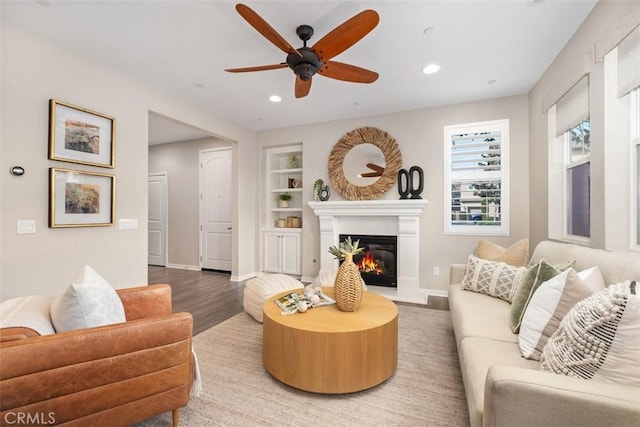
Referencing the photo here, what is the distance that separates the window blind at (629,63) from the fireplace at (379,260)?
283 cm

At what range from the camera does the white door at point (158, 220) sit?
6.30 m

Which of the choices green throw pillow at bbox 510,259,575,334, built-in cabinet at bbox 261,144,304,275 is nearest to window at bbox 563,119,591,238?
green throw pillow at bbox 510,259,575,334

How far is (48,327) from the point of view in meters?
1.31

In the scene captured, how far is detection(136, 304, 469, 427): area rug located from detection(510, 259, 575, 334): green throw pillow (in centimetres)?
62

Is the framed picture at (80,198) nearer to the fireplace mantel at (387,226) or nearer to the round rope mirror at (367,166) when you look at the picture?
the fireplace mantel at (387,226)

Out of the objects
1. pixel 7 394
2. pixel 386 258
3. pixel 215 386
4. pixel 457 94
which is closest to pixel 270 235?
pixel 386 258

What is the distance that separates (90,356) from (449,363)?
2333mm

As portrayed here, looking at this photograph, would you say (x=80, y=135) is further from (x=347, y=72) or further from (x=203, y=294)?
(x=347, y=72)

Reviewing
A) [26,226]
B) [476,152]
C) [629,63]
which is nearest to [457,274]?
[476,152]

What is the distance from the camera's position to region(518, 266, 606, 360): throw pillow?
51.3 inches

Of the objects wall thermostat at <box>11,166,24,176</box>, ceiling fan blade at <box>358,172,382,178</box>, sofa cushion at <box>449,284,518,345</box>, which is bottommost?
sofa cushion at <box>449,284,518,345</box>

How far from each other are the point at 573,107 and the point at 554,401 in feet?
9.04

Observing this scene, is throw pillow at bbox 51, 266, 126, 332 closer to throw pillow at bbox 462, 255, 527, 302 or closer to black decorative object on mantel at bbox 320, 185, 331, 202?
throw pillow at bbox 462, 255, 527, 302

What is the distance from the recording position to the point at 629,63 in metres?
1.81
